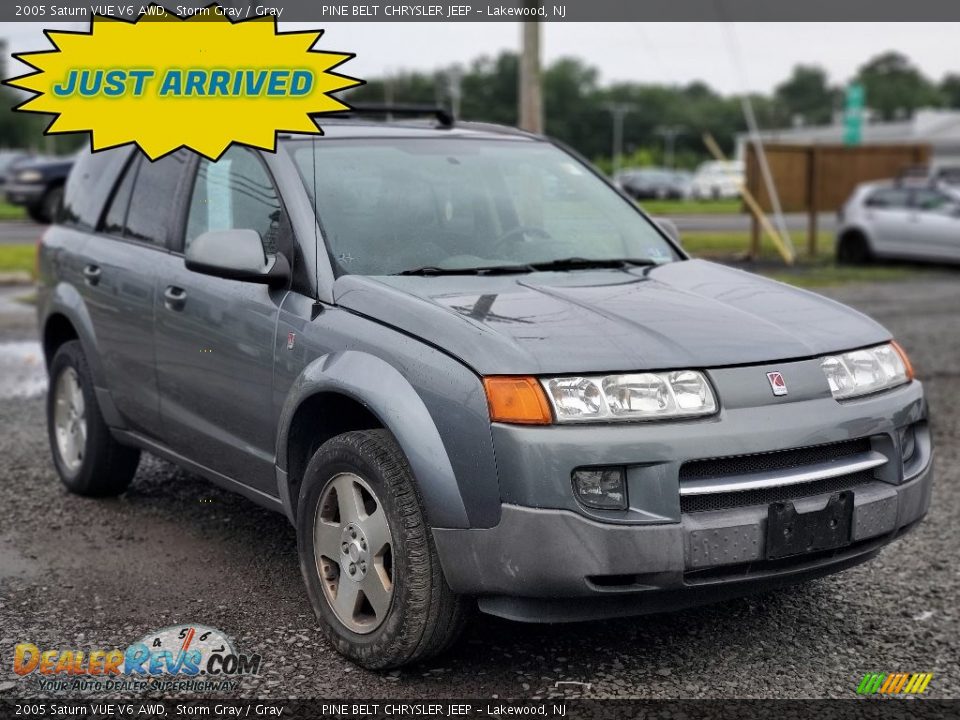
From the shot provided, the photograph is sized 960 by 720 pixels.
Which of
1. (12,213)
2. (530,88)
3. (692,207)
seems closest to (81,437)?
(530,88)

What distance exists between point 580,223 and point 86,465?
2.54m

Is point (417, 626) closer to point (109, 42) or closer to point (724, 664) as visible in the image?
point (724, 664)

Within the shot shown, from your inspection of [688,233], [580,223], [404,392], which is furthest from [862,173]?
[404,392]

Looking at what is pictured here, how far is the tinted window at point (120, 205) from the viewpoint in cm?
550

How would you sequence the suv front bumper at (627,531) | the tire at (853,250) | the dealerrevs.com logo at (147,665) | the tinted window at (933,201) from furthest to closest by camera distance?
the tire at (853,250) < the tinted window at (933,201) < the dealerrevs.com logo at (147,665) < the suv front bumper at (627,531)

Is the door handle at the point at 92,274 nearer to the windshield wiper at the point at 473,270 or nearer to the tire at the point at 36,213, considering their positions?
the windshield wiper at the point at 473,270

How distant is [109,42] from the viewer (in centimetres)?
520

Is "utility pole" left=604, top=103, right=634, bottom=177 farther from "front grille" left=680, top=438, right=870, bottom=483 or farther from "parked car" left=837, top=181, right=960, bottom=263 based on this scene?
"front grille" left=680, top=438, right=870, bottom=483

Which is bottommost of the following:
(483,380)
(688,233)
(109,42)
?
(688,233)

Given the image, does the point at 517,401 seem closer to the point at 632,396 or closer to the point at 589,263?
the point at 632,396

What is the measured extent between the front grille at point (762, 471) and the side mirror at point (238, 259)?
1578 mm

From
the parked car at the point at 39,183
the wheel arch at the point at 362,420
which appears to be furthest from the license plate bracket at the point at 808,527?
the parked car at the point at 39,183

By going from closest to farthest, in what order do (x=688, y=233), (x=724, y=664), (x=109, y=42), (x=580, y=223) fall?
(x=724, y=664)
(x=580, y=223)
(x=109, y=42)
(x=688, y=233)

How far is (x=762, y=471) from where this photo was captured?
345cm
